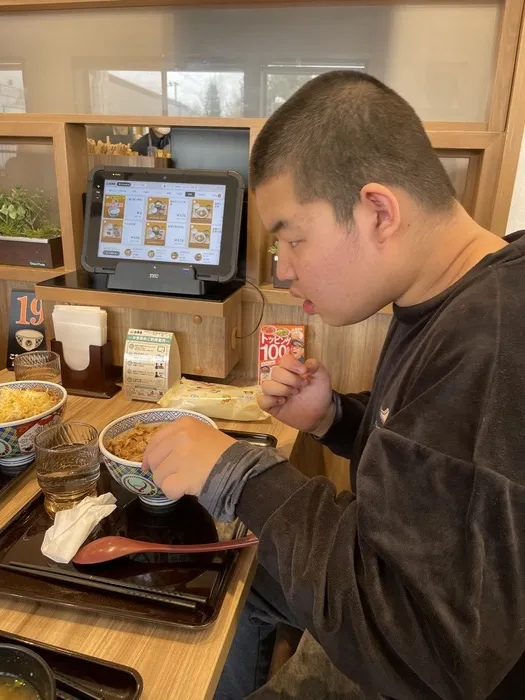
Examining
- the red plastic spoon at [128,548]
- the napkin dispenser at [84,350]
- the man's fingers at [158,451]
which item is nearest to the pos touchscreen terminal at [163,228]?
the napkin dispenser at [84,350]

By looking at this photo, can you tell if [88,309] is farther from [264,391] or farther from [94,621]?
[94,621]

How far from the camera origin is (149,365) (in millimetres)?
1196

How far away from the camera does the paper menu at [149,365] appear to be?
119 cm

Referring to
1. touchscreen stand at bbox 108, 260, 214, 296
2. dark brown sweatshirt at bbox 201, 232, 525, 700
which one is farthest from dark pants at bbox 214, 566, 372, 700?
touchscreen stand at bbox 108, 260, 214, 296

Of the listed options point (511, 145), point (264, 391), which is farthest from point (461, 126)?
point (264, 391)

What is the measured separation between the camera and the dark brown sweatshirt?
512 millimetres

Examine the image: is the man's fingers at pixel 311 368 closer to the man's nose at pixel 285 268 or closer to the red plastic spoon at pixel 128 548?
the man's nose at pixel 285 268

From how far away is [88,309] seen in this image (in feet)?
4.07

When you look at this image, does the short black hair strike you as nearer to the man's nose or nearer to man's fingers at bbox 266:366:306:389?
the man's nose

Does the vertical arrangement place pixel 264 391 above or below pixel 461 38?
below

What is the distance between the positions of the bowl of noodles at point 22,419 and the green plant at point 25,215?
22.3 inches

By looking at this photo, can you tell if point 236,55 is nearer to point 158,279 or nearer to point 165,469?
point 158,279

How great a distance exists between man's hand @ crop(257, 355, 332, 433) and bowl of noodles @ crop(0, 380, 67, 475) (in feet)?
1.23

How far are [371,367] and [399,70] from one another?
2.20 ft
